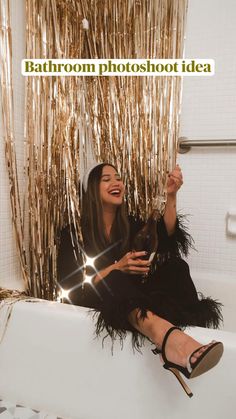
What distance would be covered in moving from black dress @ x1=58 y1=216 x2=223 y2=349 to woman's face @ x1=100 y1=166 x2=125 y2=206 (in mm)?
122

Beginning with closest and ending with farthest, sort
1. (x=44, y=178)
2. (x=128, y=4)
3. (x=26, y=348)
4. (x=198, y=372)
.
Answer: (x=198, y=372), (x=26, y=348), (x=44, y=178), (x=128, y=4)

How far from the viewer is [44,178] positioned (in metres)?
1.48

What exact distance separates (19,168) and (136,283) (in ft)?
2.24

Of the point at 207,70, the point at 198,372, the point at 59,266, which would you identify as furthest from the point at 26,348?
the point at 207,70

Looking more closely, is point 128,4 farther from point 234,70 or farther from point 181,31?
point 234,70

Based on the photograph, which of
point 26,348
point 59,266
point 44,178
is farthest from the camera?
point 44,178

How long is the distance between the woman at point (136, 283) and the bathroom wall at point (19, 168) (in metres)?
0.23

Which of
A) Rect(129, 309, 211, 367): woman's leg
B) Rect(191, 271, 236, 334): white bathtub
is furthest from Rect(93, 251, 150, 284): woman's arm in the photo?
Rect(191, 271, 236, 334): white bathtub

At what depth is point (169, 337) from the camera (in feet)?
2.99

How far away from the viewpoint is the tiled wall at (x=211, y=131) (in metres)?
1.61

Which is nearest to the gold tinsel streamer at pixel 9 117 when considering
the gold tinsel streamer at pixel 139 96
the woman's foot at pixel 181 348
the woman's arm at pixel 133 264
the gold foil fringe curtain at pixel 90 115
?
the gold foil fringe curtain at pixel 90 115

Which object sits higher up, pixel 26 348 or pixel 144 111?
pixel 144 111

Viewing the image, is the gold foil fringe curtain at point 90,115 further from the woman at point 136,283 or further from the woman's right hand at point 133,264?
the woman's right hand at point 133,264

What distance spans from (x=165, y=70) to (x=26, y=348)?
1.23 metres
